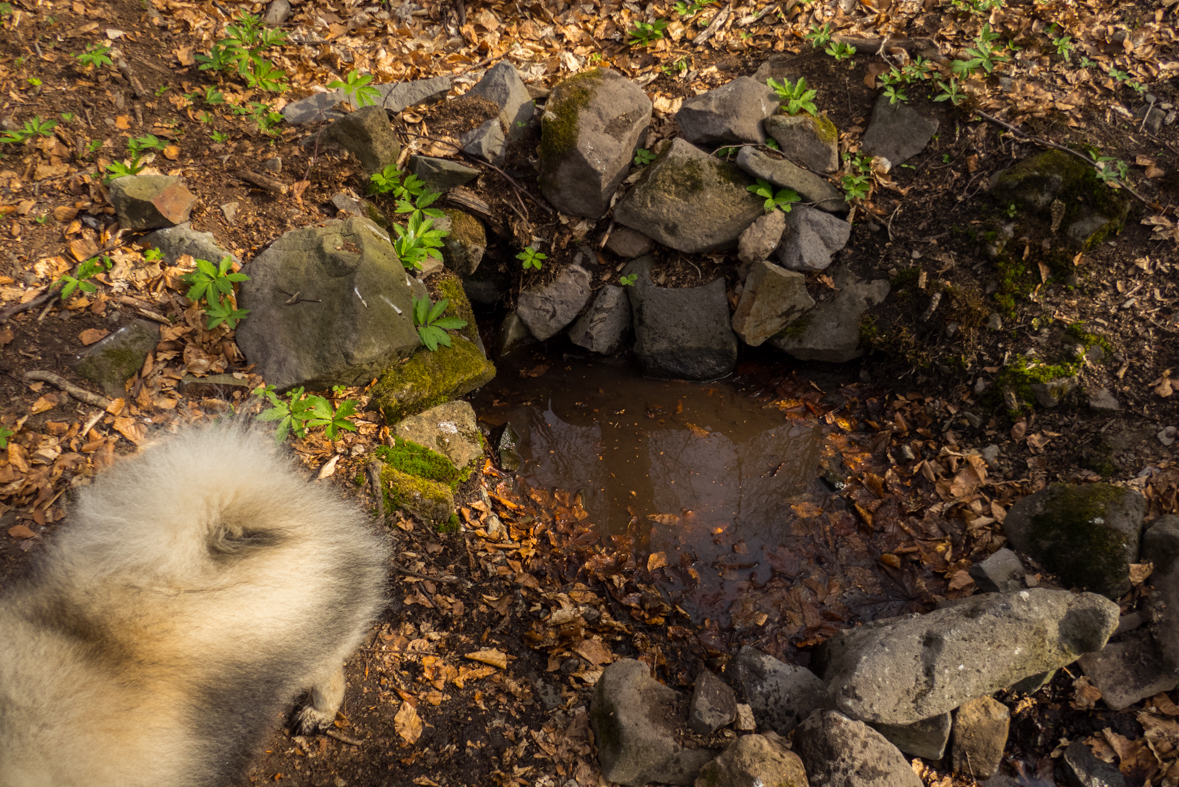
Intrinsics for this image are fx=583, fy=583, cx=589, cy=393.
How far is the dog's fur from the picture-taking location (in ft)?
5.80

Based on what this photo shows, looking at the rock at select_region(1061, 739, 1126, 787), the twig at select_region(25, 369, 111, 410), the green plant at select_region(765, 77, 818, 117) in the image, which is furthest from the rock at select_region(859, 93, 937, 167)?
the twig at select_region(25, 369, 111, 410)

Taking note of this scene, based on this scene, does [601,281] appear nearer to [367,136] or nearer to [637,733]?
[367,136]

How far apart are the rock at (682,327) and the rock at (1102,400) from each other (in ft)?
7.72

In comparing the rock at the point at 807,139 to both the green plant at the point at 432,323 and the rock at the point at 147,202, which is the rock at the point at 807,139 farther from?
the rock at the point at 147,202

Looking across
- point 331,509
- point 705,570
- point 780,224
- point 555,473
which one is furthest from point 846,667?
point 780,224

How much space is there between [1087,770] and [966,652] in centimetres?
91

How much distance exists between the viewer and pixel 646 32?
5.34 m

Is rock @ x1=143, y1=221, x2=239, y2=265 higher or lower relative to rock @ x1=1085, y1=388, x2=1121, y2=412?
lower

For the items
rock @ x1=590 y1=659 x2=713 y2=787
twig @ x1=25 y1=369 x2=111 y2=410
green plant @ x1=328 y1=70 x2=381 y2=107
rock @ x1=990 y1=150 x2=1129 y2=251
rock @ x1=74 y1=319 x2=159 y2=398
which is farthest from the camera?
green plant @ x1=328 y1=70 x2=381 y2=107

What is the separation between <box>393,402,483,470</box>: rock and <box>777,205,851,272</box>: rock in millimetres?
2770

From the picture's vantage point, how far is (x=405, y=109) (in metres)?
4.77

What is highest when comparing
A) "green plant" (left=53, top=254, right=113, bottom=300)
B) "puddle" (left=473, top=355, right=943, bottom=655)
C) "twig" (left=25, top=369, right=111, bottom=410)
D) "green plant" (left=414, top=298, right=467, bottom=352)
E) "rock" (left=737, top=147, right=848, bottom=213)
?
"rock" (left=737, top=147, right=848, bottom=213)

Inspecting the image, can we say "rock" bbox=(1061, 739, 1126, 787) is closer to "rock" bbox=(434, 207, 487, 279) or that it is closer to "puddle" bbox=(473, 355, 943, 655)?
"puddle" bbox=(473, 355, 943, 655)

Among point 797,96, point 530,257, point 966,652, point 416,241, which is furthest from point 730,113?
point 966,652
